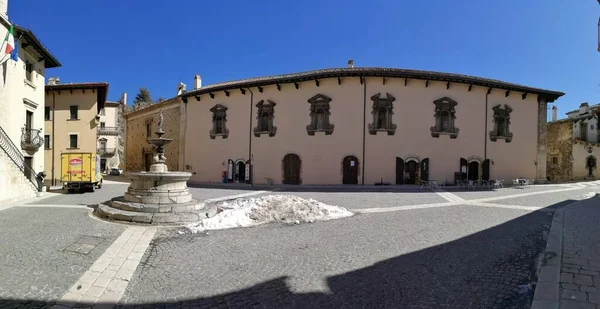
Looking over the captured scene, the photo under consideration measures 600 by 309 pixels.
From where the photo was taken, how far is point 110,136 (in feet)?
152

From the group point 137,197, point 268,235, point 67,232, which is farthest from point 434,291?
point 137,197

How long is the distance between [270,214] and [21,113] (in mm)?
16883

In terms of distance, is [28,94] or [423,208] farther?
[28,94]

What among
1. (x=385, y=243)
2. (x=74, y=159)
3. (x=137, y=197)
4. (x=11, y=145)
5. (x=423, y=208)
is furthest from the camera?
(x=74, y=159)

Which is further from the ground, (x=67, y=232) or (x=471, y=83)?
(x=471, y=83)

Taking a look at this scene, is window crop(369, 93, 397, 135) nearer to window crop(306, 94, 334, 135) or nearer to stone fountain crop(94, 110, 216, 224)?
window crop(306, 94, 334, 135)

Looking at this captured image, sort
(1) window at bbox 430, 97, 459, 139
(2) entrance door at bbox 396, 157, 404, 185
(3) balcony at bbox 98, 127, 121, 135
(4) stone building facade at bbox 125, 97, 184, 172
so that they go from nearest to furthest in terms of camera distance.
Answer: (2) entrance door at bbox 396, 157, 404, 185 → (1) window at bbox 430, 97, 459, 139 → (4) stone building facade at bbox 125, 97, 184, 172 → (3) balcony at bbox 98, 127, 121, 135

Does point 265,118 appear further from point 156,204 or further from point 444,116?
point 156,204

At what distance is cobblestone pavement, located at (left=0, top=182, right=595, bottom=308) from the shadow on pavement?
0.01 metres

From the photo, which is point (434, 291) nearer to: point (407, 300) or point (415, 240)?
point (407, 300)

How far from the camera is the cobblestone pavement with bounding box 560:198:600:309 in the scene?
11.6 ft

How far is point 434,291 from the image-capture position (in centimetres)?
386

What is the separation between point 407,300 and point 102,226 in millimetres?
7396

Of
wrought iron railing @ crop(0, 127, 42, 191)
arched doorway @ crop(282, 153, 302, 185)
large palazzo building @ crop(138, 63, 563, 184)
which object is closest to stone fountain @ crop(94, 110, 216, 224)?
wrought iron railing @ crop(0, 127, 42, 191)
